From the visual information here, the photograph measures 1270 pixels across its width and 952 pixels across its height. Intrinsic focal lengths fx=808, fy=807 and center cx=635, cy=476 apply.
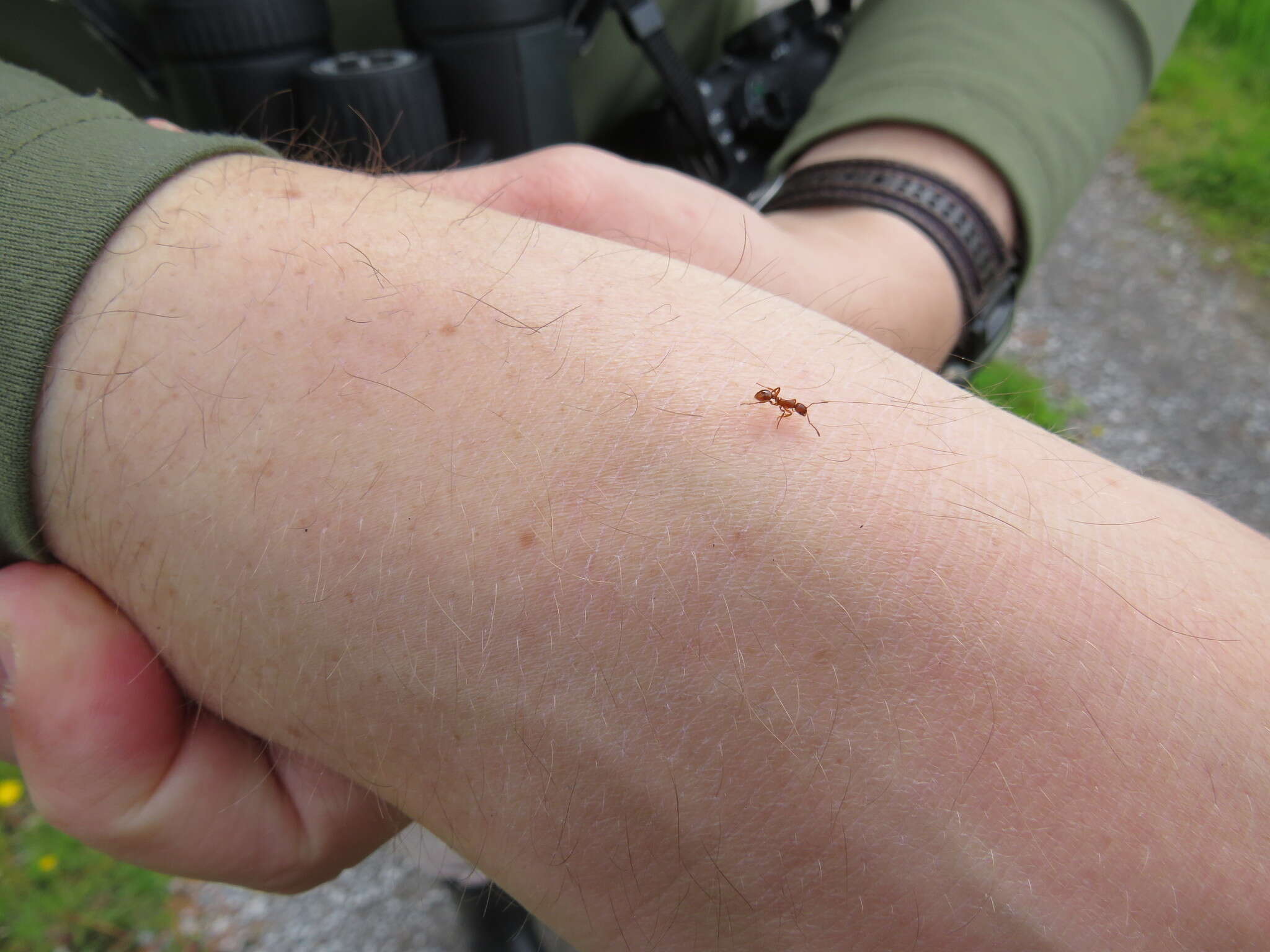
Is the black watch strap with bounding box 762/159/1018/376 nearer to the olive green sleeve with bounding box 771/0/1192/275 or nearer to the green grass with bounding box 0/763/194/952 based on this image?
the olive green sleeve with bounding box 771/0/1192/275

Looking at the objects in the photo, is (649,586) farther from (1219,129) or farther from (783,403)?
(1219,129)

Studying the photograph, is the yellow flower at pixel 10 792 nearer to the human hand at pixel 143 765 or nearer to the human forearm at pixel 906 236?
the human hand at pixel 143 765

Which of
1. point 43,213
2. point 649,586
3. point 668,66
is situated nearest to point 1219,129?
point 668,66

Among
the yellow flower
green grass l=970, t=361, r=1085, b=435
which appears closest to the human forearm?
green grass l=970, t=361, r=1085, b=435

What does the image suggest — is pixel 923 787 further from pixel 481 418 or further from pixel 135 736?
pixel 135 736

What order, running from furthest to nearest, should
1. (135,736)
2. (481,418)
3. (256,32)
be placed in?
(256,32)
(135,736)
(481,418)

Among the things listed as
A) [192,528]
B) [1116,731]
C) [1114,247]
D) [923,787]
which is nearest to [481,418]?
[192,528]
